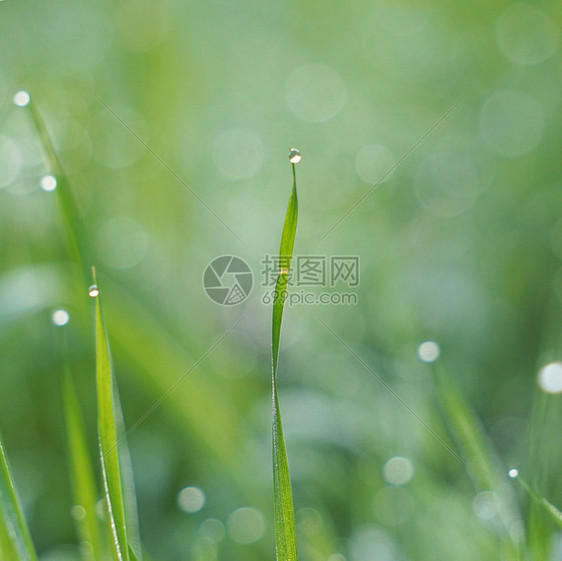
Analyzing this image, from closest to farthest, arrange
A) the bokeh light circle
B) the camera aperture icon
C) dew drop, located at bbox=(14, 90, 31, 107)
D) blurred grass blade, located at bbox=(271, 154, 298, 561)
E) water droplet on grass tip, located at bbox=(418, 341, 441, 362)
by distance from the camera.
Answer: blurred grass blade, located at bbox=(271, 154, 298, 561) → dew drop, located at bbox=(14, 90, 31, 107) → water droplet on grass tip, located at bbox=(418, 341, 441, 362) → the camera aperture icon → the bokeh light circle

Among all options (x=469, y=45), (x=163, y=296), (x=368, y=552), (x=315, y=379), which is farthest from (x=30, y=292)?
(x=469, y=45)

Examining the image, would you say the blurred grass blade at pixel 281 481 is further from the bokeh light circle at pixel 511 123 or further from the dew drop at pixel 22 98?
the bokeh light circle at pixel 511 123

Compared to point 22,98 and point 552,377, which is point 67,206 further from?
point 552,377

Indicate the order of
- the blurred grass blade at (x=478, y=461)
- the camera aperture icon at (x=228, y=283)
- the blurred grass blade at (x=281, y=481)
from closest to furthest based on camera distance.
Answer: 1. the blurred grass blade at (x=281, y=481)
2. the blurred grass blade at (x=478, y=461)
3. the camera aperture icon at (x=228, y=283)

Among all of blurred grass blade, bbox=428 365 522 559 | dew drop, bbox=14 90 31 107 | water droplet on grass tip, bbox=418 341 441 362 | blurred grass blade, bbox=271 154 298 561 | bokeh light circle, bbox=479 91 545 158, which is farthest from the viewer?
bokeh light circle, bbox=479 91 545 158

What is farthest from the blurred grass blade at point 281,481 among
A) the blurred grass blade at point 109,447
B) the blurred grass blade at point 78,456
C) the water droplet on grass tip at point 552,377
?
the water droplet on grass tip at point 552,377

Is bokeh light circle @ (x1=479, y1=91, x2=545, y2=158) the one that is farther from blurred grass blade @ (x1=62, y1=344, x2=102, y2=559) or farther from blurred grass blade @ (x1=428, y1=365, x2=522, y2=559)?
blurred grass blade @ (x1=62, y1=344, x2=102, y2=559)

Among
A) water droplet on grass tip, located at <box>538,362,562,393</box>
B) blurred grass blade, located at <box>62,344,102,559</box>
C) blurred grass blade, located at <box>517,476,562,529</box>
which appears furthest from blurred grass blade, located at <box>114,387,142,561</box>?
water droplet on grass tip, located at <box>538,362,562,393</box>
